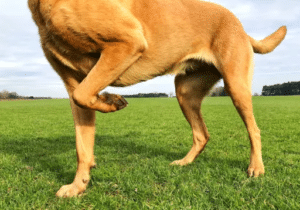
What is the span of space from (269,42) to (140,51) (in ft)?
7.10

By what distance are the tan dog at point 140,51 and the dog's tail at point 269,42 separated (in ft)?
0.04

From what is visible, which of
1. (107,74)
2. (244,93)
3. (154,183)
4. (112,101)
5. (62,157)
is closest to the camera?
(107,74)

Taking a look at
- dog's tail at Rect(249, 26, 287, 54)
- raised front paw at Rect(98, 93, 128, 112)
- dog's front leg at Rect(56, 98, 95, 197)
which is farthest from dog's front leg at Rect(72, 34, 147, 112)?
dog's tail at Rect(249, 26, 287, 54)

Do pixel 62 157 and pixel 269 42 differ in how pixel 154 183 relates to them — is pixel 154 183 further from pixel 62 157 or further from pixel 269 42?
pixel 269 42

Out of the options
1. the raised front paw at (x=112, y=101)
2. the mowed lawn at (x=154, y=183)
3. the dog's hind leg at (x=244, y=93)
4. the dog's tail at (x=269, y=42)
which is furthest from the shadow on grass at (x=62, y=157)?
the dog's tail at (x=269, y=42)

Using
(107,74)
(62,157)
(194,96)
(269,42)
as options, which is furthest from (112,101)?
(269,42)

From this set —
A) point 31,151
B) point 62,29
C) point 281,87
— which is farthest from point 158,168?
point 281,87

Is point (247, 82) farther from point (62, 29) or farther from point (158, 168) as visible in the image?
point (62, 29)

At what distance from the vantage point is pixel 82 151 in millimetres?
2658

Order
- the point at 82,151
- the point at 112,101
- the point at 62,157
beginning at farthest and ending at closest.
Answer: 1. the point at 62,157
2. the point at 82,151
3. the point at 112,101

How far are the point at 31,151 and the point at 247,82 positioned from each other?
13.9ft

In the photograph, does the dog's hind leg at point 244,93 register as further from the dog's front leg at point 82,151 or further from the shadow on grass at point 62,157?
the dog's front leg at point 82,151

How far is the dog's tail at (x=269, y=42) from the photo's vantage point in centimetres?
361

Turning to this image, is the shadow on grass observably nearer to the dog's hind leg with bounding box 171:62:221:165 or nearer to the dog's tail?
the dog's hind leg with bounding box 171:62:221:165
